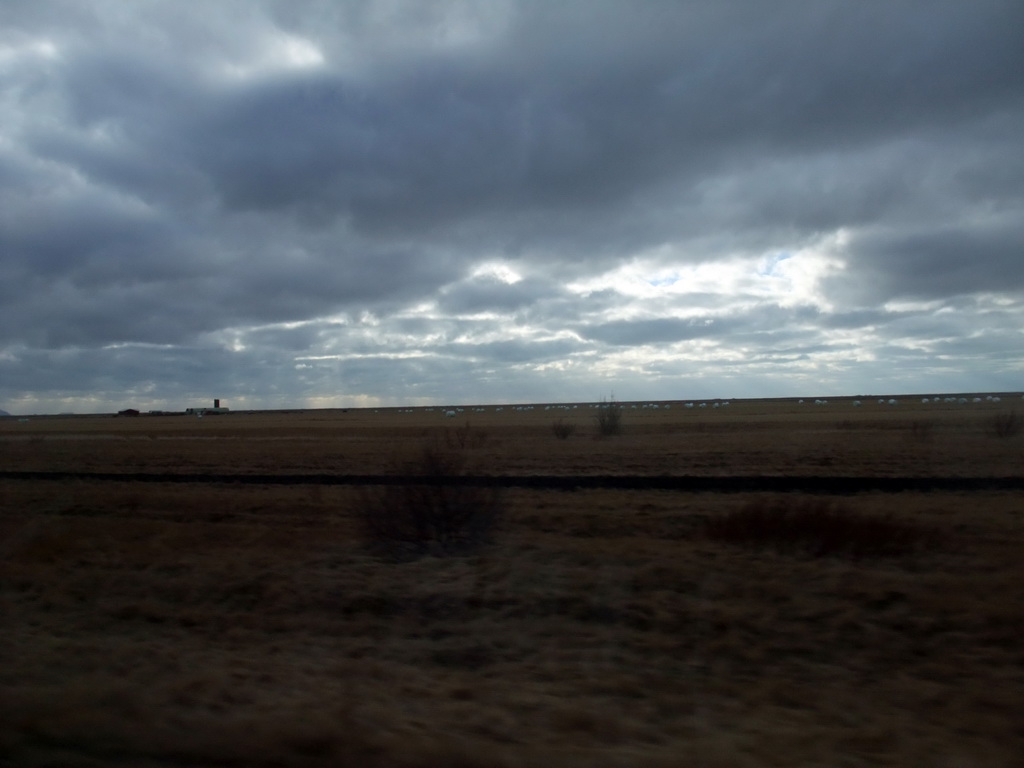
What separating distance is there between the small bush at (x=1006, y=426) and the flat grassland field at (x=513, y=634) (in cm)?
3012

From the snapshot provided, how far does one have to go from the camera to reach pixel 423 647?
373 inches

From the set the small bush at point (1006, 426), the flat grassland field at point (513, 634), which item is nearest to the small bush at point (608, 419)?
the small bush at point (1006, 426)

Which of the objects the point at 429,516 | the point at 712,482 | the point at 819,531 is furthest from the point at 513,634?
the point at 712,482

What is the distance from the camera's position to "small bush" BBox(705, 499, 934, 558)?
45.1ft

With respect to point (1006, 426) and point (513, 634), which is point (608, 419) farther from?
point (513, 634)

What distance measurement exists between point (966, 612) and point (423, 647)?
6494 mm

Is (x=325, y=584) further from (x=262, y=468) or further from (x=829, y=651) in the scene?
(x=262, y=468)

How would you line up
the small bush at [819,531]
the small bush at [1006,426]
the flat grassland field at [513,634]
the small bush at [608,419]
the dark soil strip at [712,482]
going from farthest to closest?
the small bush at [608,419] < the small bush at [1006,426] < the dark soil strip at [712,482] < the small bush at [819,531] < the flat grassland field at [513,634]

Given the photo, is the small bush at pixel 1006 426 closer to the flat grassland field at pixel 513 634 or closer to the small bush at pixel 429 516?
the flat grassland field at pixel 513 634

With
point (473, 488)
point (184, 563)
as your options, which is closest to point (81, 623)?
point (184, 563)

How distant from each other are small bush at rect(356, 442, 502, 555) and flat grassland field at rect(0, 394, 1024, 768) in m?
0.06

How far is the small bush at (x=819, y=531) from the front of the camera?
541 inches

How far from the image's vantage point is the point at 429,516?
15570mm

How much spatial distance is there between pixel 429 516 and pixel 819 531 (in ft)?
24.1
